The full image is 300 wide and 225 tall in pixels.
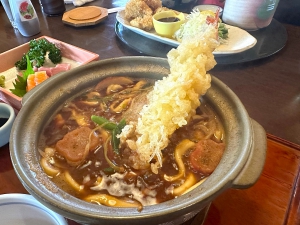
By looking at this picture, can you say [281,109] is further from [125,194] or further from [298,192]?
[125,194]

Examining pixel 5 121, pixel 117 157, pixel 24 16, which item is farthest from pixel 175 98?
pixel 24 16

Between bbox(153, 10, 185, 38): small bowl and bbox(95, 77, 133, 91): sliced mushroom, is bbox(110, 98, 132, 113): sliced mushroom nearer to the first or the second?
bbox(95, 77, 133, 91): sliced mushroom

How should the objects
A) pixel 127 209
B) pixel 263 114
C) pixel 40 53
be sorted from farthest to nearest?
pixel 40 53, pixel 263 114, pixel 127 209

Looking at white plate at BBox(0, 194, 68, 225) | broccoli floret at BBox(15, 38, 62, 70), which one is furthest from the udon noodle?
broccoli floret at BBox(15, 38, 62, 70)

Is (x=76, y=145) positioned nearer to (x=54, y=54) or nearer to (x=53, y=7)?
(x=54, y=54)

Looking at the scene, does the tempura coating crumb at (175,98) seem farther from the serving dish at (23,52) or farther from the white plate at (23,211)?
the serving dish at (23,52)

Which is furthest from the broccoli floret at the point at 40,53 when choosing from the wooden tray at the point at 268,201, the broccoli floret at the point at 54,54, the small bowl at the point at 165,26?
the wooden tray at the point at 268,201

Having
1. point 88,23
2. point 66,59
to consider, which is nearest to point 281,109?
point 66,59
